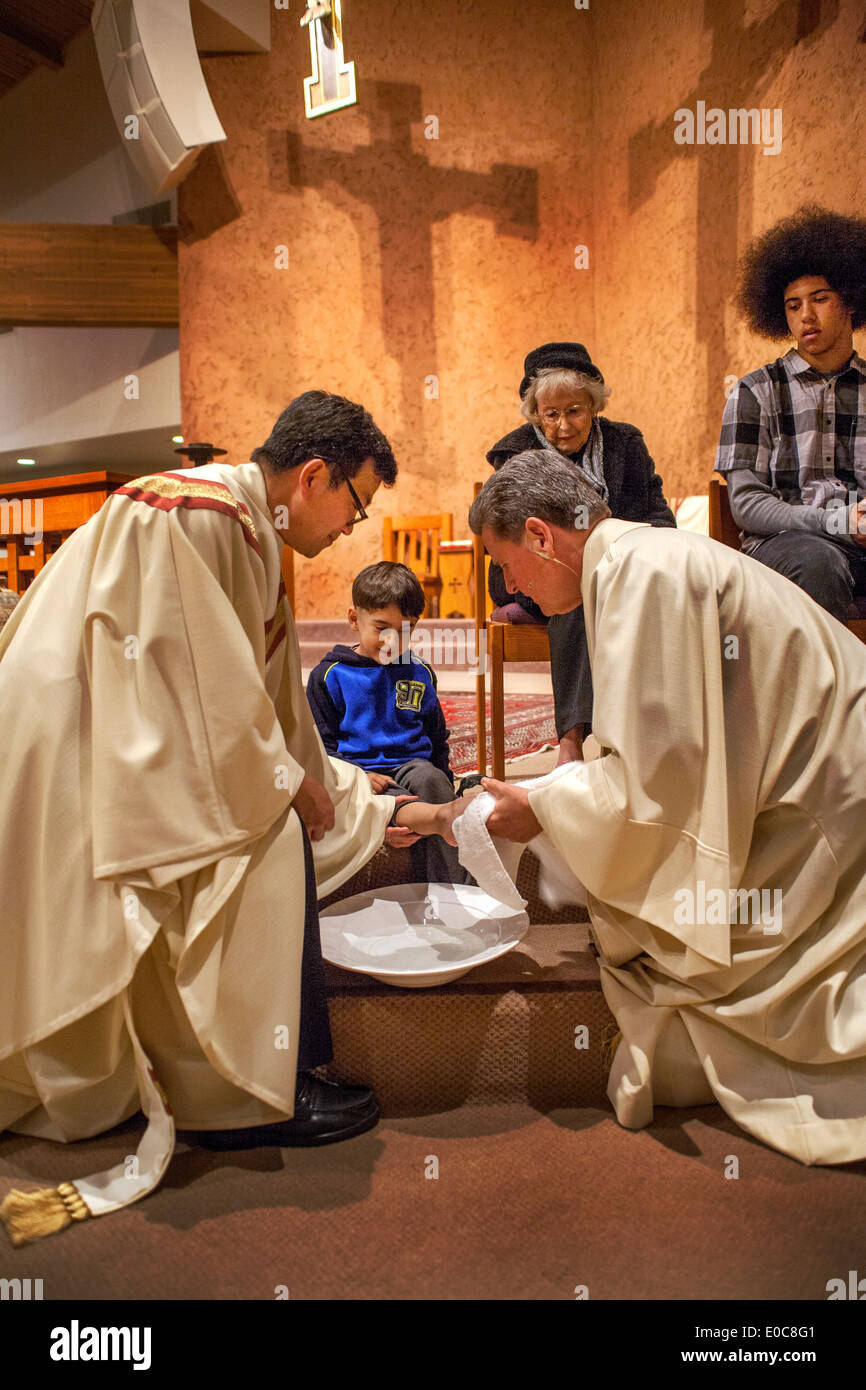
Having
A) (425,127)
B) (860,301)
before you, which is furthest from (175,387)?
(860,301)

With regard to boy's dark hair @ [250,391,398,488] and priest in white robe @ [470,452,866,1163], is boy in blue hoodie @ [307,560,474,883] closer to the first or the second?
boy's dark hair @ [250,391,398,488]

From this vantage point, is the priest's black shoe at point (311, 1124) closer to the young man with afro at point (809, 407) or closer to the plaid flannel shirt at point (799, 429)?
the young man with afro at point (809, 407)

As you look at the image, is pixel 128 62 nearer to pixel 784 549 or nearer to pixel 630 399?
pixel 630 399

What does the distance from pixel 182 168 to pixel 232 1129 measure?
8.28 metres

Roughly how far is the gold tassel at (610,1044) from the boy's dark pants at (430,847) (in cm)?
70

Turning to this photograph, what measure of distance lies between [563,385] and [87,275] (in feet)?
24.3

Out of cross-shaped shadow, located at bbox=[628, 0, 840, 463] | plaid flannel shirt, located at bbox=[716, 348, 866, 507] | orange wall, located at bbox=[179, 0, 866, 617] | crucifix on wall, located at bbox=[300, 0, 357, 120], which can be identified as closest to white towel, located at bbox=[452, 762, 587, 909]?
plaid flannel shirt, located at bbox=[716, 348, 866, 507]

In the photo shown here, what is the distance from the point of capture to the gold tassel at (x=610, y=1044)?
82.4 inches

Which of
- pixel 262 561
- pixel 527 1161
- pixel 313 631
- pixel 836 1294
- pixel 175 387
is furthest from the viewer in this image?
pixel 175 387

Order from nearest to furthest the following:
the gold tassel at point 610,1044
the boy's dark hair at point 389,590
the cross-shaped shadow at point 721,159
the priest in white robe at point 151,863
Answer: the priest in white robe at point 151,863, the gold tassel at point 610,1044, the boy's dark hair at point 389,590, the cross-shaped shadow at point 721,159

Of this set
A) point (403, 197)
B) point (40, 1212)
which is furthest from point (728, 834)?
point (403, 197)

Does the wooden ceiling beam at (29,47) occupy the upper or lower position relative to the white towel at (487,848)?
upper

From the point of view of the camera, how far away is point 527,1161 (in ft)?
6.22

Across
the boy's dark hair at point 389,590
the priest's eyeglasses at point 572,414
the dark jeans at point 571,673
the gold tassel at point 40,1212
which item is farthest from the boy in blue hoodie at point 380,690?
the gold tassel at point 40,1212
